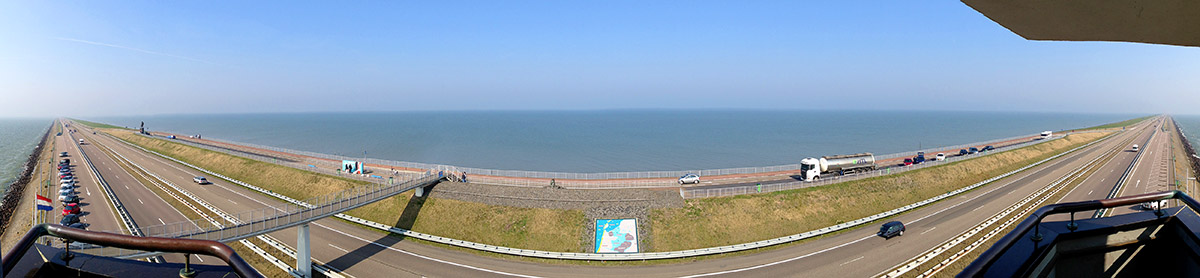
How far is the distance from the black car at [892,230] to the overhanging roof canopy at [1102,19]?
2992cm

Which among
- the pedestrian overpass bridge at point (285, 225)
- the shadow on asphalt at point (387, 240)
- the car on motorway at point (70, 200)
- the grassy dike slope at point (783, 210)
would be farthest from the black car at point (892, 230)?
the car on motorway at point (70, 200)

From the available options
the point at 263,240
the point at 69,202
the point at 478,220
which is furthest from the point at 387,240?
the point at 69,202

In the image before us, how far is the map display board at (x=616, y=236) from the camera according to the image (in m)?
28.3

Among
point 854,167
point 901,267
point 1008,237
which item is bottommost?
point 901,267

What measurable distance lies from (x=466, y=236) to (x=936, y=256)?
2912 cm

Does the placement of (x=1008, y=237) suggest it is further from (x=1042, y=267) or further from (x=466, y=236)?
(x=466, y=236)

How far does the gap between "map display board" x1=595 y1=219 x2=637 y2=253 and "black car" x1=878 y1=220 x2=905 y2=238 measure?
53.6 feet

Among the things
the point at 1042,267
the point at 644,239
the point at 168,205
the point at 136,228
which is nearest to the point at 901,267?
the point at 644,239

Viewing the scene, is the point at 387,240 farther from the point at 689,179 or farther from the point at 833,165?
the point at 833,165

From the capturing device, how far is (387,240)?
3045cm

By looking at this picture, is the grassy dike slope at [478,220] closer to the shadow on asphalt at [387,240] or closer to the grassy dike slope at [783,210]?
the shadow on asphalt at [387,240]

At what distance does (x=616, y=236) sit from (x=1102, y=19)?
89.2ft

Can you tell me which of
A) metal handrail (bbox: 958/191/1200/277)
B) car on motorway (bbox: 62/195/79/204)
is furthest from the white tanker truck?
car on motorway (bbox: 62/195/79/204)

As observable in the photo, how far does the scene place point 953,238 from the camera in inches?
1139
